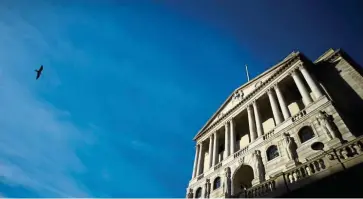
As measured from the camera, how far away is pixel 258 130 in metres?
25.8

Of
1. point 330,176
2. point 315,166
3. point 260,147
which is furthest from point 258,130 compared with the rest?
point 330,176

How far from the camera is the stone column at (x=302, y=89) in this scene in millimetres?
22231

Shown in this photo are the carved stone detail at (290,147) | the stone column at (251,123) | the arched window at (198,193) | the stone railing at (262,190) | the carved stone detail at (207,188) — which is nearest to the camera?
the stone railing at (262,190)

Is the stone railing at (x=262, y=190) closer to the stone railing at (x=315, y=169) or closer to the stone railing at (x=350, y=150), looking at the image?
the stone railing at (x=315, y=169)

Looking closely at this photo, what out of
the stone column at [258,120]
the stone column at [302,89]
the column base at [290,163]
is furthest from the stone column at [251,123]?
the column base at [290,163]

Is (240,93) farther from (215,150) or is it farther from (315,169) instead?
(315,169)

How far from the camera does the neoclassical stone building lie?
13.1m

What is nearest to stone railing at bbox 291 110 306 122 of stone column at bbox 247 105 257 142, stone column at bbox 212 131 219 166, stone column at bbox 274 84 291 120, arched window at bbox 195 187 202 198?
stone column at bbox 274 84 291 120

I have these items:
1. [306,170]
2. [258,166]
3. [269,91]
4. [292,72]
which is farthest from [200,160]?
[306,170]

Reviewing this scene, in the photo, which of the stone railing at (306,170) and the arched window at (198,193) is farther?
the arched window at (198,193)

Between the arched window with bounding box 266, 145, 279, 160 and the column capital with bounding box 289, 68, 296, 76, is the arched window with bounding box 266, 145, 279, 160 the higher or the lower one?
the lower one

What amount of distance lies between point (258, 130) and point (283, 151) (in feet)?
19.5

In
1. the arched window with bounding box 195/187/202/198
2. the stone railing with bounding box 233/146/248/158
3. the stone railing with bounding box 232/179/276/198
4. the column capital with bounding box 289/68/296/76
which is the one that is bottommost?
the stone railing with bounding box 232/179/276/198

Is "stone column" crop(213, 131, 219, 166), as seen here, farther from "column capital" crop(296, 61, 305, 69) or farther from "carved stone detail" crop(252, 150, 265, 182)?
"column capital" crop(296, 61, 305, 69)
